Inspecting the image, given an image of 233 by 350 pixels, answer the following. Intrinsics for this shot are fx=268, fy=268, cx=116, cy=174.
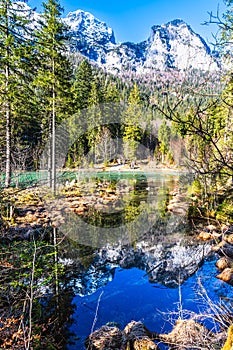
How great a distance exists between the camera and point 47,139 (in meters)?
17.5

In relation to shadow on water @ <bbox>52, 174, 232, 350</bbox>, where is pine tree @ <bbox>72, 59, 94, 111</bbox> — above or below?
above

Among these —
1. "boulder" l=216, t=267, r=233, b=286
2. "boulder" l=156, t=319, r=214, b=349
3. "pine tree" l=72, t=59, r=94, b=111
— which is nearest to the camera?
"boulder" l=156, t=319, r=214, b=349

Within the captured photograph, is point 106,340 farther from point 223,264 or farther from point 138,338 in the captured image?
point 223,264

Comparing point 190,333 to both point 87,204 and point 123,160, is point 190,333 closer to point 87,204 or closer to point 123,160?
point 87,204

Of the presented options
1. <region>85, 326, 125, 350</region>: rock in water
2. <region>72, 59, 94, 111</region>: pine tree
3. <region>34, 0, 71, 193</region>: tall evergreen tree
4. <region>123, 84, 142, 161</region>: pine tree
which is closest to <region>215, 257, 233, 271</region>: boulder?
<region>85, 326, 125, 350</region>: rock in water

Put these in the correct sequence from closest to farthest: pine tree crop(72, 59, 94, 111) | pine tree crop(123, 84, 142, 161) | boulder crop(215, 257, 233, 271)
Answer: boulder crop(215, 257, 233, 271), pine tree crop(72, 59, 94, 111), pine tree crop(123, 84, 142, 161)

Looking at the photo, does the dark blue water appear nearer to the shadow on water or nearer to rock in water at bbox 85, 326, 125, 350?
the shadow on water

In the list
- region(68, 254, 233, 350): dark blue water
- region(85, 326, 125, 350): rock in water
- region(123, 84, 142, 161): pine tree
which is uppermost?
region(123, 84, 142, 161): pine tree

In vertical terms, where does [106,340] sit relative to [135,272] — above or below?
above

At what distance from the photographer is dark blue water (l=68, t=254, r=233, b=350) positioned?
516cm

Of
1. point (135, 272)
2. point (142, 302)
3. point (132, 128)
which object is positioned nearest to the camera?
point (142, 302)

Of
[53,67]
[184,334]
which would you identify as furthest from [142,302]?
[53,67]

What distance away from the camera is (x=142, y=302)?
609cm

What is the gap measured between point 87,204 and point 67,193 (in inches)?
91.0
